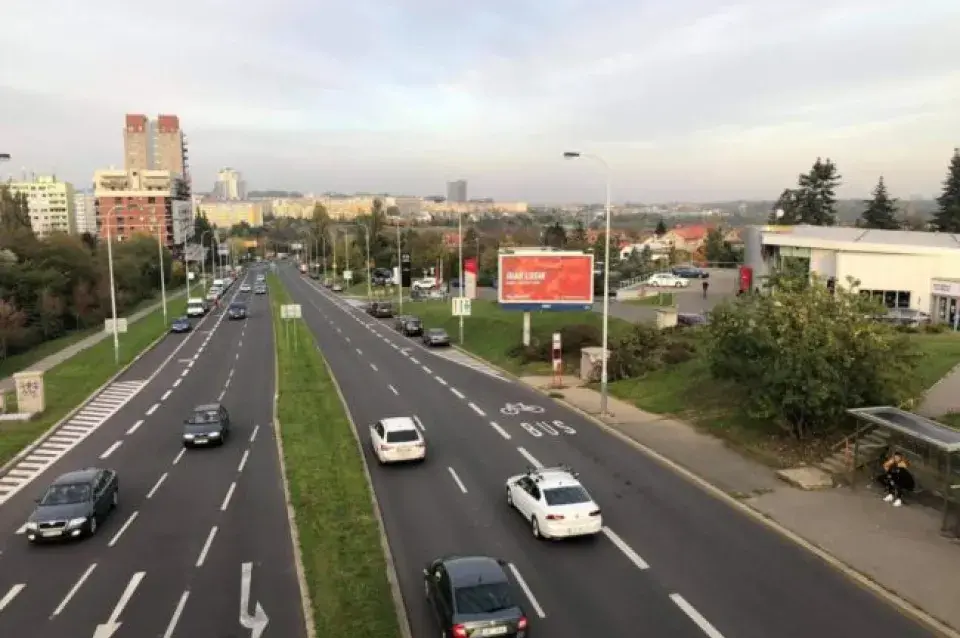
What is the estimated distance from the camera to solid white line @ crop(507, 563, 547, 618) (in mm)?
13902

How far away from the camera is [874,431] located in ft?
74.0

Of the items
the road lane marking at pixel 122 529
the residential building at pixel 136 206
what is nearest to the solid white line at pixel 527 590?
the road lane marking at pixel 122 529

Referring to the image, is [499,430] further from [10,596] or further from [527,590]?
[10,596]

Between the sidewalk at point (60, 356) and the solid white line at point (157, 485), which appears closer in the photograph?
the solid white line at point (157, 485)

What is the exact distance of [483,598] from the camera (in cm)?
1245

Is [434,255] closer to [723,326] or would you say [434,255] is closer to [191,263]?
[191,263]

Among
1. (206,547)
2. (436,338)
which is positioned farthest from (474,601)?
(436,338)

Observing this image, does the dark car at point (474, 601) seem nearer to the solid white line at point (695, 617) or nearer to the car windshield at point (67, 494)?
the solid white line at point (695, 617)

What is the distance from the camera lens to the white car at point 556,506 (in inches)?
668

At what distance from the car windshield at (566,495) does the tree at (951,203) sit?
89039mm

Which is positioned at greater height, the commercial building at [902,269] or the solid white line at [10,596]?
the commercial building at [902,269]

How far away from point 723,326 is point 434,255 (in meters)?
95.4

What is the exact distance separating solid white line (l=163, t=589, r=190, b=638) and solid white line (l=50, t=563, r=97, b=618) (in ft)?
7.27

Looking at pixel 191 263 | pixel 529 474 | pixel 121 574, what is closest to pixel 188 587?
pixel 121 574
